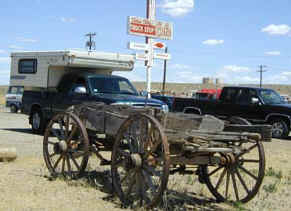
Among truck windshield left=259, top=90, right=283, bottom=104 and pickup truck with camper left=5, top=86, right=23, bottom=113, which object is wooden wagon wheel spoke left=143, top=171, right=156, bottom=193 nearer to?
truck windshield left=259, top=90, right=283, bottom=104

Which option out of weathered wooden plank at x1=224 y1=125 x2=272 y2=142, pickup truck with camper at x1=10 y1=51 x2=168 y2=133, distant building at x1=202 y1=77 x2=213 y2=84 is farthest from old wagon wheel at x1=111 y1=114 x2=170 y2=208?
distant building at x1=202 y1=77 x2=213 y2=84

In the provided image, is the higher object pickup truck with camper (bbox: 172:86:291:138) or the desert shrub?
pickup truck with camper (bbox: 172:86:291:138)

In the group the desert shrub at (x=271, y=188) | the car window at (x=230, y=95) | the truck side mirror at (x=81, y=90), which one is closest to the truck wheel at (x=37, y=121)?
the truck side mirror at (x=81, y=90)

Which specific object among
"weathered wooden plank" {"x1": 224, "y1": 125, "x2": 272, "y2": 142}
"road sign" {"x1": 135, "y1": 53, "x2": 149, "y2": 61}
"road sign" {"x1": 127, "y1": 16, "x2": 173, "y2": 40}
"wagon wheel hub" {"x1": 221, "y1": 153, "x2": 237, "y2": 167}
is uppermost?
"road sign" {"x1": 127, "y1": 16, "x2": 173, "y2": 40}

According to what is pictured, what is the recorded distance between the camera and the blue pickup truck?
43.8 feet

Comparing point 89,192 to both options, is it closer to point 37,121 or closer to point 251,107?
point 37,121

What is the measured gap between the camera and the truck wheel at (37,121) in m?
15.9

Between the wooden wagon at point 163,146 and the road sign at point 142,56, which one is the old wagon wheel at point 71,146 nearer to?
the wooden wagon at point 163,146

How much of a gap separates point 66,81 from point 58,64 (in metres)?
0.62

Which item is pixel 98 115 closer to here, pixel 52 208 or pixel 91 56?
pixel 52 208

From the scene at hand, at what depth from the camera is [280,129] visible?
1783cm

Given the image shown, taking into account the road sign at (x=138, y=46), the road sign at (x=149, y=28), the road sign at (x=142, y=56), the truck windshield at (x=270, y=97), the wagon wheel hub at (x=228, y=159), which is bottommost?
the wagon wheel hub at (x=228, y=159)

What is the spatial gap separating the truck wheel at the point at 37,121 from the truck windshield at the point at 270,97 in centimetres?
816

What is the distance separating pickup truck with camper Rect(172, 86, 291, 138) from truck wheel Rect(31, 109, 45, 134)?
19.5ft
